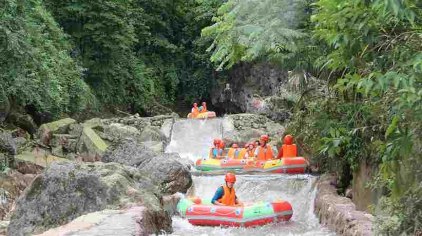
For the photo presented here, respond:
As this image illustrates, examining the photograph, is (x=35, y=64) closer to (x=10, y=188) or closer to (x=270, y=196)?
(x=10, y=188)

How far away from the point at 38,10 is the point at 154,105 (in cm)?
1139

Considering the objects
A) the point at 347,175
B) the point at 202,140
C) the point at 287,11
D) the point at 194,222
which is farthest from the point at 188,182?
the point at 202,140

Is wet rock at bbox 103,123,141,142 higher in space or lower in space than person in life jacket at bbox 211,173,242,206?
higher

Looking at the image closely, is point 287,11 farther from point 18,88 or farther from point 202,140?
point 202,140

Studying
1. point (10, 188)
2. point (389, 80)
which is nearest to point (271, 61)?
point (10, 188)

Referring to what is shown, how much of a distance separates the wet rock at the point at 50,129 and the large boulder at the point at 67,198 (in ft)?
30.1

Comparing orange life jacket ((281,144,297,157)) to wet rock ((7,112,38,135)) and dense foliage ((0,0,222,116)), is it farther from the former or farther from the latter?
wet rock ((7,112,38,135))

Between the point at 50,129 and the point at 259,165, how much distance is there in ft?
23.4

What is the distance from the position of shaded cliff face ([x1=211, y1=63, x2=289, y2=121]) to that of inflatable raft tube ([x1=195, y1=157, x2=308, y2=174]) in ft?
41.7

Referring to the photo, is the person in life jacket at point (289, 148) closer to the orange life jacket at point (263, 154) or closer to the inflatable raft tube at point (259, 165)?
the inflatable raft tube at point (259, 165)

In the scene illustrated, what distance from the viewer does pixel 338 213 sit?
8.82m

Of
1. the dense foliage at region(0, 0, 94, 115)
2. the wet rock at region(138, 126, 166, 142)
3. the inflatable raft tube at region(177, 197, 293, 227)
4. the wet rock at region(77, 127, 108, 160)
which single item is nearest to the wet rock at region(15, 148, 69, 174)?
the wet rock at region(77, 127, 108, 160)

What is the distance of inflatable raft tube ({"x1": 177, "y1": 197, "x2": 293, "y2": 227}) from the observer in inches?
404

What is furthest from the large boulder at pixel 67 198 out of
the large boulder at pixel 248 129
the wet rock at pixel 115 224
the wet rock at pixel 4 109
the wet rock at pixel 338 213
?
the large boulder at pixel 248 129
